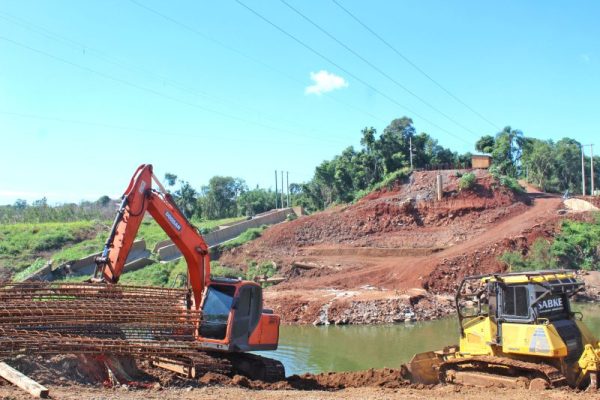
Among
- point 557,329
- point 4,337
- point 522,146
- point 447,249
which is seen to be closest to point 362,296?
point 447,249

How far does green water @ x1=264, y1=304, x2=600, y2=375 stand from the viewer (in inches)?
635

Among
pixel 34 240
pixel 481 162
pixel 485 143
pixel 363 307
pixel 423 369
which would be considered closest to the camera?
pixel 423 369

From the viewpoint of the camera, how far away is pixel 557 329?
387 inches

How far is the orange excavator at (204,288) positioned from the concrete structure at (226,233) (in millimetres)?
25951

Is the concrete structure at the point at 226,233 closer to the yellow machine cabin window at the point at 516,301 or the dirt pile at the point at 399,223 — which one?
the dirt pile at the point at 399,223

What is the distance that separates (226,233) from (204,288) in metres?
36.6

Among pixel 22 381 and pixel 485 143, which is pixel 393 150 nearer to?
pixel 485 143

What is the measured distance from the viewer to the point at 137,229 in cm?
1112

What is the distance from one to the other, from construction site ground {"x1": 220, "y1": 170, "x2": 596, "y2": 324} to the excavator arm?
13.3 m

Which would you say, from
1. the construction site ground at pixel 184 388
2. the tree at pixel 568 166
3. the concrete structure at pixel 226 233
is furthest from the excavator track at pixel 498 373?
the tree at pixel 568 166

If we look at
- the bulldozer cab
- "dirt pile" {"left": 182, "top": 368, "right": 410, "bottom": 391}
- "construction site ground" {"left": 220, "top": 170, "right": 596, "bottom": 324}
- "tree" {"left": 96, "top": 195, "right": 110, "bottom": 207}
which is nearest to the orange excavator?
"dirt pile" {"left": 182, "top": 368, "right": 410, "bottom": 391}

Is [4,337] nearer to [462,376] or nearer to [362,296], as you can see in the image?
[462,376]

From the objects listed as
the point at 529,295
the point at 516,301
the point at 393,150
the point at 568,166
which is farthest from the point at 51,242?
the point at 568,166

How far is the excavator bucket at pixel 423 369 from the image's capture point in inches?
453
